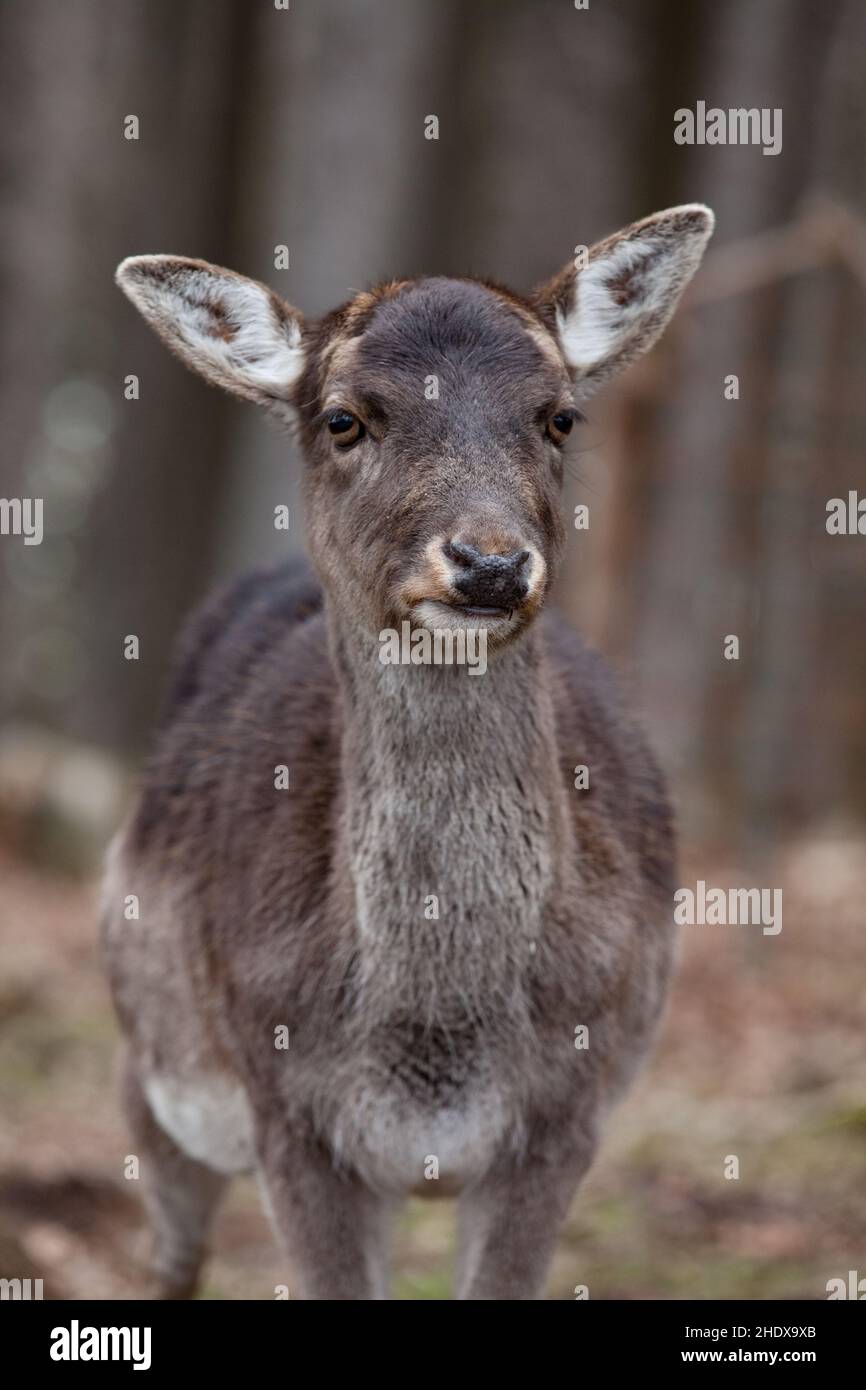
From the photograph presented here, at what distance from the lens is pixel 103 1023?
12.2 meters

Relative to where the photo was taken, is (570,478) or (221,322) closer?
(221,322)

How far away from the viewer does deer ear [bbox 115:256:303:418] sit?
625 centimetres

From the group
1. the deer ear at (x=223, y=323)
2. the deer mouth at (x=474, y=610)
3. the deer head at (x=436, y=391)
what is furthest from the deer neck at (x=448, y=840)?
the deer ear at (x=223, y=323)

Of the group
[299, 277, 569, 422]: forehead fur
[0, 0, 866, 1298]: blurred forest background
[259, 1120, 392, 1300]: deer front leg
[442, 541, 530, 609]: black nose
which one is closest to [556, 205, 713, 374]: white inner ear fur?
[299, 277, 569, 422]: forehead fur

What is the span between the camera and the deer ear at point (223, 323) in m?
6.25

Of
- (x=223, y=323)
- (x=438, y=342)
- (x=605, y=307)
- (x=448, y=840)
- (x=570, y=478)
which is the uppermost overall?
(x=570, y=478)

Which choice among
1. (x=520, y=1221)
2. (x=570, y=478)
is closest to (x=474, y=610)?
(x=520, y=1221)

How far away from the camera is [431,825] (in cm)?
594

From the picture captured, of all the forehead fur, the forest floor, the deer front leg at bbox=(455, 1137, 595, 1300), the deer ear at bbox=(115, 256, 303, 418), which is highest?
the deer ear at bbox=(115, 256, 303, 418)

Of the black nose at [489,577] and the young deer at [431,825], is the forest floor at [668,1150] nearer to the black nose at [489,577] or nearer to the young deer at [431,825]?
the young deer at [431,825]

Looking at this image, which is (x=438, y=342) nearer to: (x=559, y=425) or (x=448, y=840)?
(x=559, y=425)

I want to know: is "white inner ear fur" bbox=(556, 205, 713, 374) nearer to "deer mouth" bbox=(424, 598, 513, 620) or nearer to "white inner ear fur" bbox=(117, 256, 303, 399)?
"white inner ear fur" bbox=(117, 256, 303, 399)

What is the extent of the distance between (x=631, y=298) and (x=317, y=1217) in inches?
134
